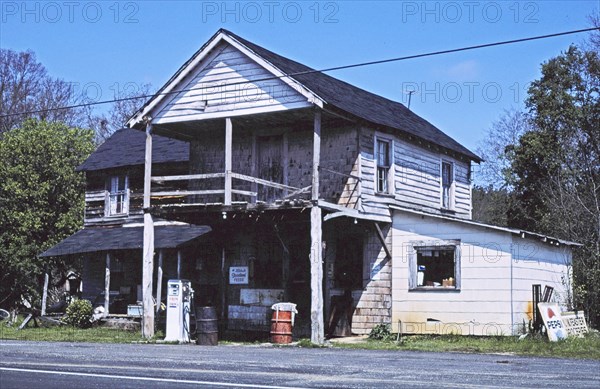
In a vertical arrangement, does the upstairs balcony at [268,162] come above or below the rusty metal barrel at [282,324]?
above

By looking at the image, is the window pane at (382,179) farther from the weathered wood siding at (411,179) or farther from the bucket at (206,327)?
the bucket at (206,327)

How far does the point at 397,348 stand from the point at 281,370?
305 inches

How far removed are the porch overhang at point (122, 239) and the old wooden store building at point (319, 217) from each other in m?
0.17

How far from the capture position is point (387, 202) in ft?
80.7

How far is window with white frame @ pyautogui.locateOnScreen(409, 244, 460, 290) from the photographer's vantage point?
23.1 meters

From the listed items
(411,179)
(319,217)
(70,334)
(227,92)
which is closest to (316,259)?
(319,217)

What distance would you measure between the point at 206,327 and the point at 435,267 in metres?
6.51

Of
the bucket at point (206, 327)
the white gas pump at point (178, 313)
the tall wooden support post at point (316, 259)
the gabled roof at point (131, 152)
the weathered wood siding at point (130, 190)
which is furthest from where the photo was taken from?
the gabled roof at point (131, 152)

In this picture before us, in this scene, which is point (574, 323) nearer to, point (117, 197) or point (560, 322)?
point (560, 322)

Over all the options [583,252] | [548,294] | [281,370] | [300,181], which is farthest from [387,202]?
[281,370]

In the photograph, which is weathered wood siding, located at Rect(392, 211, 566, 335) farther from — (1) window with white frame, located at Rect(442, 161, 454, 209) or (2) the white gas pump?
(2) the white gas pump

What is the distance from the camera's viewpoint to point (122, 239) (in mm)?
30375

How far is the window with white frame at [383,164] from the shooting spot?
2473cm

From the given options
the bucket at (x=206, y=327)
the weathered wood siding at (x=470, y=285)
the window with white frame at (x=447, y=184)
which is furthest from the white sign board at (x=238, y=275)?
the window with white frame at (x=447, y=184)
